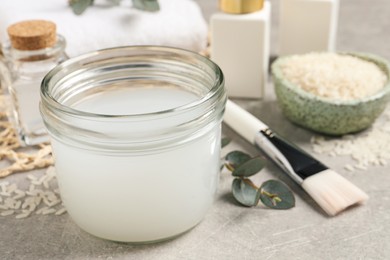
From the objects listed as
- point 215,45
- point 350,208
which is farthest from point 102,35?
point 350,208

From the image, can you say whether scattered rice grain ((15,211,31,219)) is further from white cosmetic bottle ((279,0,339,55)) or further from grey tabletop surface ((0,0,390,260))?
white cosmetic bottle ((279,0,339,55))

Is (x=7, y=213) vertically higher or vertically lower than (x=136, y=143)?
lower

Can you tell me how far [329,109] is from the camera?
2.57 feet

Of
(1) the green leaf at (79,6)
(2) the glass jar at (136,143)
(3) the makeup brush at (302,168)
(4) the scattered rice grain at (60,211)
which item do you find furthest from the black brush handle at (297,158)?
(1) the green leaf at (79,6)

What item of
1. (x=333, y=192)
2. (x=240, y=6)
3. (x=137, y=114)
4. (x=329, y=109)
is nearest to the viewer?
(x=137, y=114)

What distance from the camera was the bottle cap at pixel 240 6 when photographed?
0.89 metres

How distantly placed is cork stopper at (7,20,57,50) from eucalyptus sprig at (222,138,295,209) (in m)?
0.28

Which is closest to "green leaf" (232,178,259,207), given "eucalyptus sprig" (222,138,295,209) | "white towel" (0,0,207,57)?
"eucalyptus sprig" (222,138,295,209)

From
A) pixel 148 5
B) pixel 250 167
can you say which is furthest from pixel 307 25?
pixel 250 167

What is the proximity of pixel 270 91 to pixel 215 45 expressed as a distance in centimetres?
11

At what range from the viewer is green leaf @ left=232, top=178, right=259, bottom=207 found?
686 mm

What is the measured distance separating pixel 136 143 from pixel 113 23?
1.42ft

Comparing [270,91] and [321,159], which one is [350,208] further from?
[270,91]

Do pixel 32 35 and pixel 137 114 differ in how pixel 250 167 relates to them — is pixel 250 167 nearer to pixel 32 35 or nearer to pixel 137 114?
pixel 137 114
